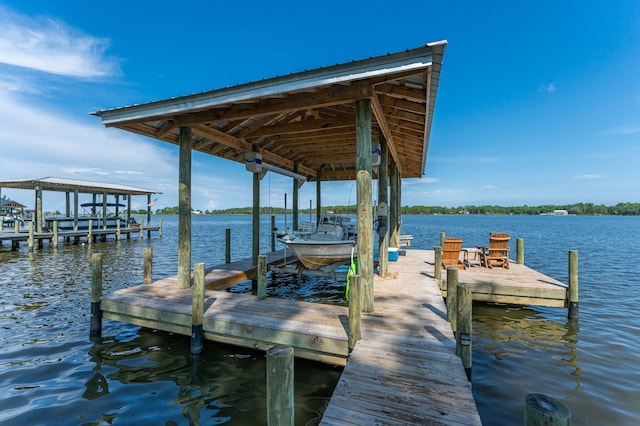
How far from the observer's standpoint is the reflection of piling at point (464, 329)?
3.76 m

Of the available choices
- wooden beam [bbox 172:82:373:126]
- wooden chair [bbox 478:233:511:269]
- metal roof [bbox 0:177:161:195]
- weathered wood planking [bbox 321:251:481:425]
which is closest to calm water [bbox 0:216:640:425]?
weathered wood planking [bbox 321:251:481:425]

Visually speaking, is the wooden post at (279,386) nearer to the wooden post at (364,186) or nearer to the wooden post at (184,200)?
the wooden post at (364,186)

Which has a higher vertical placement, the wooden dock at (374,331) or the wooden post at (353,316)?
the wooden post at (353,316)

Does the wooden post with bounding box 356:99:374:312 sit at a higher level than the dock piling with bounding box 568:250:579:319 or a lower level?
higher

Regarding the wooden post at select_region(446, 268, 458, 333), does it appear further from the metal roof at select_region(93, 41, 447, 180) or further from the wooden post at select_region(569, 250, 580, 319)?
the wooden post at select_region(569, 250, 580, 319)

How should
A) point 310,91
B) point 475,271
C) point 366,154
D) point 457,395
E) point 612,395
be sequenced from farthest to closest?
point 475,271
point 310,91
point 366,154
point 612,395
point 457,395

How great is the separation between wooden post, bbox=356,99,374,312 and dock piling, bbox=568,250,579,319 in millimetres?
5449

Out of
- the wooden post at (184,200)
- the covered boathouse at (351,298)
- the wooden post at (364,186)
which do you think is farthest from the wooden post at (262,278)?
the wooden post at (364,186)

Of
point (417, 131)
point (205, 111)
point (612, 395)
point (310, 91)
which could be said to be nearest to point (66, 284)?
point (205, 111)

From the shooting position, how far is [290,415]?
2357mm

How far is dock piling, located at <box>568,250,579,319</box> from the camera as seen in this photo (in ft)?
23.3

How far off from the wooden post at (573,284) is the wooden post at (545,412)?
7.34 metres

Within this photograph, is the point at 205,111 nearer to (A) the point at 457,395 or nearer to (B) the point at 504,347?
(A) the point at 457,395

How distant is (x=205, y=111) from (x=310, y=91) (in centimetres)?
265
